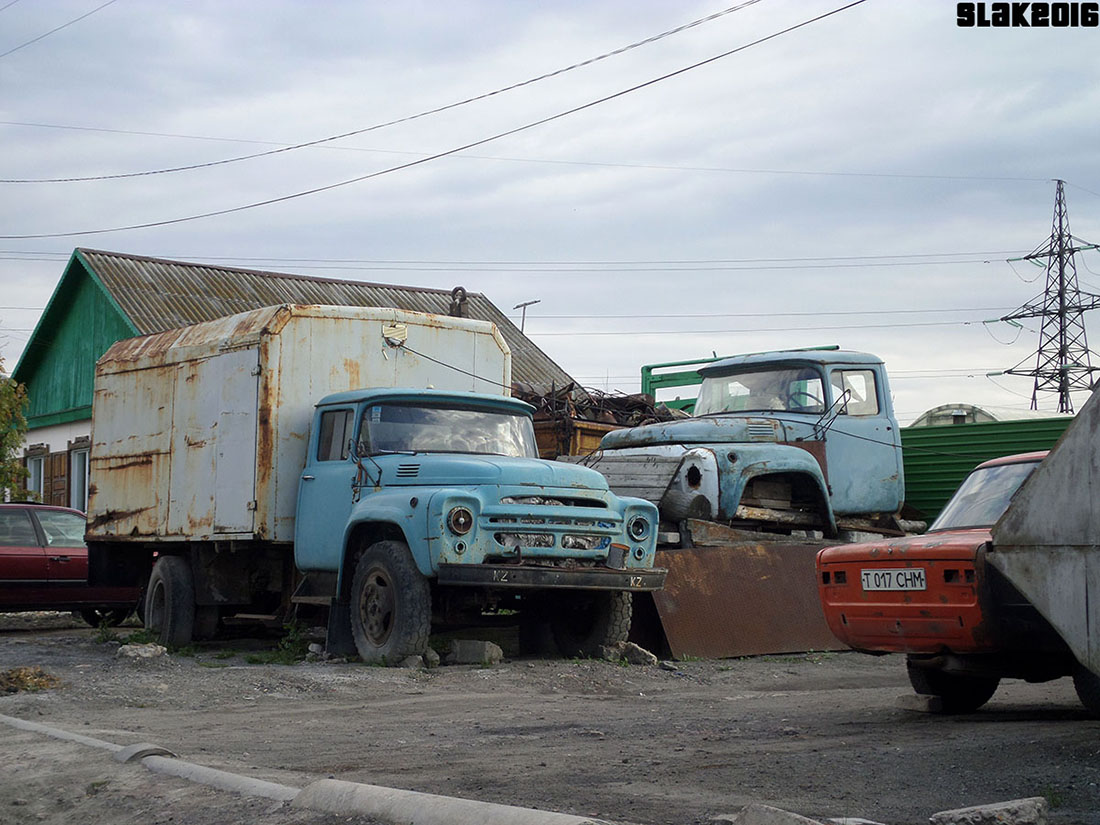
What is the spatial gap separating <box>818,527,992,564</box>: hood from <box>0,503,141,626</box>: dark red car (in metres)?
9.81

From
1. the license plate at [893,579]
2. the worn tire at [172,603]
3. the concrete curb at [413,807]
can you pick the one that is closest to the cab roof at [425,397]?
the worn tire at [172,603]

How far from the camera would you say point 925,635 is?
6859 millimetres

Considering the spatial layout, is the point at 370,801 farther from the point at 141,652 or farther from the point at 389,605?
the point at 141,652

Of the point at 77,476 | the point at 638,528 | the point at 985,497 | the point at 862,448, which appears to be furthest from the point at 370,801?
the point at 77,476

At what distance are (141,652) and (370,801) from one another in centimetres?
727

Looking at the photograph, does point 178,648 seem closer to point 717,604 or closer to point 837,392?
point 717,604

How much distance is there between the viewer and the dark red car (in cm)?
1473

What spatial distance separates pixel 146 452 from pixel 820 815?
33.7ft

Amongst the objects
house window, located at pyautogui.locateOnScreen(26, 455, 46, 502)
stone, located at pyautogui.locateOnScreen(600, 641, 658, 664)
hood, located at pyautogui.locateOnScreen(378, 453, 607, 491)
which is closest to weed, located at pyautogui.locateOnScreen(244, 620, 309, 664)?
hood, located at pyautogui.locateOnScreen(378, 453, 607, 491)

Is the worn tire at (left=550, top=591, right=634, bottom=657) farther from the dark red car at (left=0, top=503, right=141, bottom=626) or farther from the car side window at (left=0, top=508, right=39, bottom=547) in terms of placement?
the car side window at (left=0, top=508, right=39, bottom=547)

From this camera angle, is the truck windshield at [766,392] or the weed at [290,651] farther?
the truck windshield at [766,392]

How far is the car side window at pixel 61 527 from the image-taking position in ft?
50.3

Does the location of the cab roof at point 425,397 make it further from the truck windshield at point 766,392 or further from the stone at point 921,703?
the stone at point 921,703

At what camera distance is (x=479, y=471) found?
10125mm
